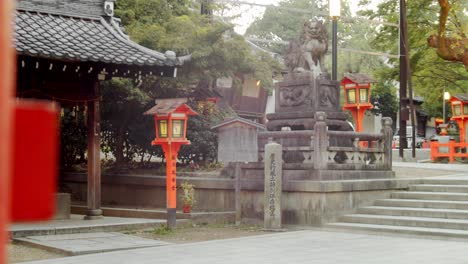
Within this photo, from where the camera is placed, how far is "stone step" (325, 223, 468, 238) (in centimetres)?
1248

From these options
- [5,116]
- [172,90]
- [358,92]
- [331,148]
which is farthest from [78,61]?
[5,116]

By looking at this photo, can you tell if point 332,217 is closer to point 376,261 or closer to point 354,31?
point 376,261

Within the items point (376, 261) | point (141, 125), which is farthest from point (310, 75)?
point (376, 261)

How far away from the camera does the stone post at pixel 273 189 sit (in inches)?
544

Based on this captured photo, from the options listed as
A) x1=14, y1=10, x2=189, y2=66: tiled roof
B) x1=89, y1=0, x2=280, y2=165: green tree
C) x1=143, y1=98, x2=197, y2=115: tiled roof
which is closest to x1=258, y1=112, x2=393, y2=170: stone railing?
x1=143, y1=98, x2=197, y2=115: tiled roof

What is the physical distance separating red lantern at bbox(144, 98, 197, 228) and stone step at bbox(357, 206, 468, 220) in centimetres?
414

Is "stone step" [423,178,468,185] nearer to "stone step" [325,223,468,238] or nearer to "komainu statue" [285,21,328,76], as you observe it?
"stone step" [325,223,468,238]

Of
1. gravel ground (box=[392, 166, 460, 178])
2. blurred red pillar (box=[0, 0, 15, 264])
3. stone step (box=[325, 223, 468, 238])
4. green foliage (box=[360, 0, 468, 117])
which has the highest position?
green foliage (box=[360, 0, 468, 117])

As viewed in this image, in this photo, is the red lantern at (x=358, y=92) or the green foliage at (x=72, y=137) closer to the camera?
the green foliage at (x=72, y=137)

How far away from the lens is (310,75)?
16.0 m

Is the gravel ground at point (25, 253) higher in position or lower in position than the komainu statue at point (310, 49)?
lower

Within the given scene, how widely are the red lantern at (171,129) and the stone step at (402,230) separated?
10.7 ft

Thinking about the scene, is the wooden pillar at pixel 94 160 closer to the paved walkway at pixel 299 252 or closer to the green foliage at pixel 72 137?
the paved walkway at pixel 299 252

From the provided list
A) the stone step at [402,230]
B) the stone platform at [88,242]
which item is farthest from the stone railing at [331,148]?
the stone platform at [88,242]
